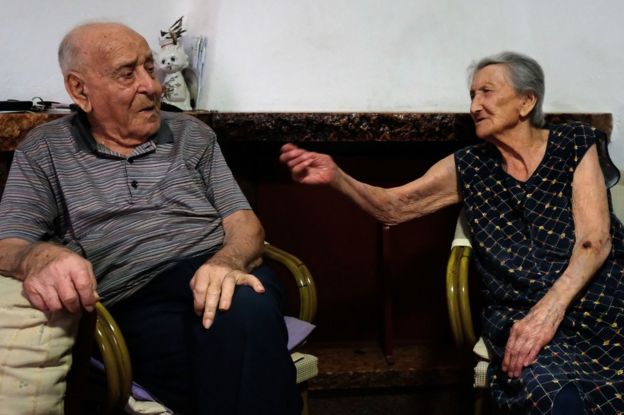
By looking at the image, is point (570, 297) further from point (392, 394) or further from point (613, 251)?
point (392, 394)

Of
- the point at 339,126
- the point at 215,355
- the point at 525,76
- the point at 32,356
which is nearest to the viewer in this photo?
the point at 32,356

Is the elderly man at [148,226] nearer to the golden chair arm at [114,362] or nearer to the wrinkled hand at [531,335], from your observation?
the golden chair arm at [114,362]

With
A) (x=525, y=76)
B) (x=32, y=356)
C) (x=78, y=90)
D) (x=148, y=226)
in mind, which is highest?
(x=525, y=76)

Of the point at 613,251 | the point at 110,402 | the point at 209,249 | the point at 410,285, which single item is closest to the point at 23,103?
the point at 209,249

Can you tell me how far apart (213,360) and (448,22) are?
1572 millimetres

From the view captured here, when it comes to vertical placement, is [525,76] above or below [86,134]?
above

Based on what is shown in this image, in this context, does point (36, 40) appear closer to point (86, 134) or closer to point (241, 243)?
point (86, 134)

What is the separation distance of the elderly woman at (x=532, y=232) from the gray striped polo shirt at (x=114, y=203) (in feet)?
0.88

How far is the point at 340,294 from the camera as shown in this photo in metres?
2.64

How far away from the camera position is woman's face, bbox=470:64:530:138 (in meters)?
1.90

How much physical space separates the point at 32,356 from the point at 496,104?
1297 mm

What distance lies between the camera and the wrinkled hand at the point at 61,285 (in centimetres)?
Result: 126

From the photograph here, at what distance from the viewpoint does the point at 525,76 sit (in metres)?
1.90

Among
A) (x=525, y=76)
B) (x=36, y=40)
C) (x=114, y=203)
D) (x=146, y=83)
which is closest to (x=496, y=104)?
(x=525, y=76)
